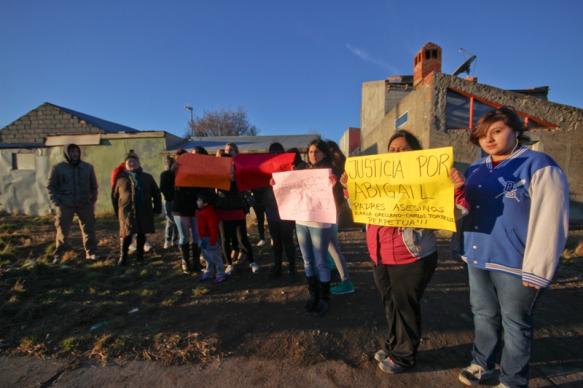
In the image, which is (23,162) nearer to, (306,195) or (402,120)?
(306,195)

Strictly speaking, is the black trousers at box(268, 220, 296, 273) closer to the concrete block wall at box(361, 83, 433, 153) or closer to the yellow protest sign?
the yellow protest sign

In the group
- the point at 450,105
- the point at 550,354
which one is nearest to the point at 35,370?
the point at 550,354

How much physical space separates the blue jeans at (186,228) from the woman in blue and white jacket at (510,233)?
12.6 ft

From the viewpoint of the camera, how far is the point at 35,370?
259cm

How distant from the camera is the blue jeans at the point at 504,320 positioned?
6.15ft

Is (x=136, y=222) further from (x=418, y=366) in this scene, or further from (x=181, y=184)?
(x=418, y=366)

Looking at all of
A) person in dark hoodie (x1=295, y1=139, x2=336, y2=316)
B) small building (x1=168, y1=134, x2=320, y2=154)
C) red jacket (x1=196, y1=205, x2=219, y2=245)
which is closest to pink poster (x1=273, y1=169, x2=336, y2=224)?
person in dark hoodie (x1=295, y1=139, x2=336, y2=316)

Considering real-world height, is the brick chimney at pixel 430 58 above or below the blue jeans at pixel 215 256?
above

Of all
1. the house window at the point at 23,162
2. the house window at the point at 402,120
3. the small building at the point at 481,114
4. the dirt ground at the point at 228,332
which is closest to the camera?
the dirt ground at the point at 228,332

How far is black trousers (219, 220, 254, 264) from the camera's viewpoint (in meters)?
4.68

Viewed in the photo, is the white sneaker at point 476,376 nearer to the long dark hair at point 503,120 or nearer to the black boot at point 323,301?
the black boot at point 323,301

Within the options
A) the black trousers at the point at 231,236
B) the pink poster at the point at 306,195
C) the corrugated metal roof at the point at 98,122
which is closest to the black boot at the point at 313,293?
the pink poster at the point at 306,195

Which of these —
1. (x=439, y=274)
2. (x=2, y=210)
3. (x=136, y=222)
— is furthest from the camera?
(x=2, y=210)

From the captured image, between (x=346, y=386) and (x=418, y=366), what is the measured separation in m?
0.67
